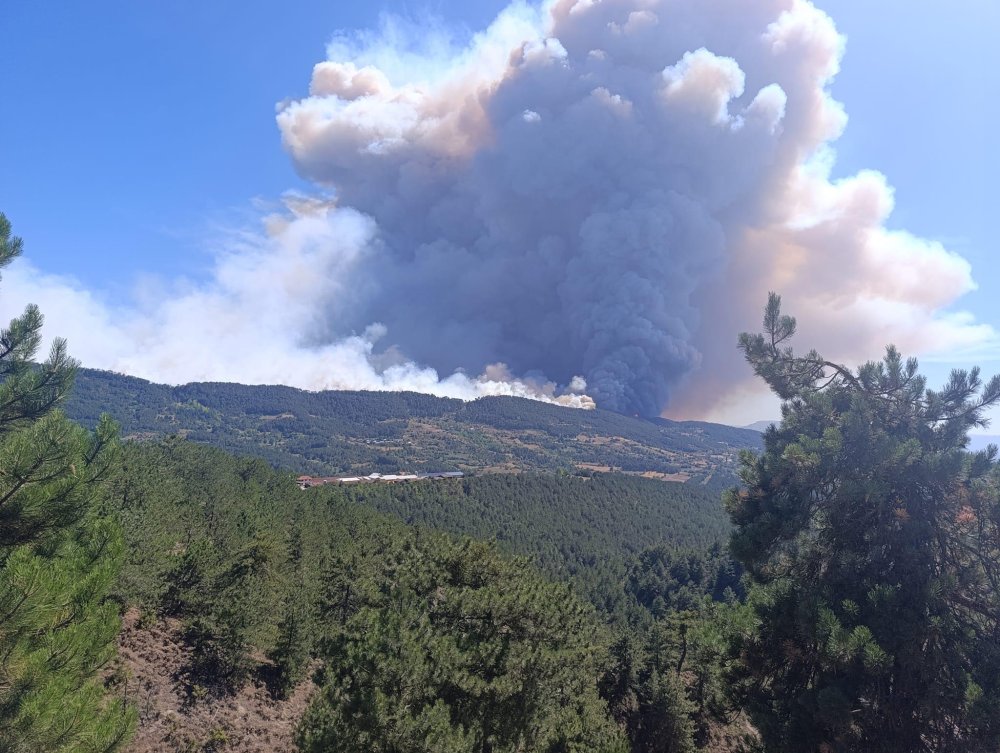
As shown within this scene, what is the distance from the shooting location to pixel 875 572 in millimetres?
10664

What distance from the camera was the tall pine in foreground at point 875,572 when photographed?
9422 millimetres

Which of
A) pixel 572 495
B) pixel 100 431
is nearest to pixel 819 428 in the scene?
pixel 100 431

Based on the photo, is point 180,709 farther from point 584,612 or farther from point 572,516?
point 572,516

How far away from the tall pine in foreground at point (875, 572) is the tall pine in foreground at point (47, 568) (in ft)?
41.6

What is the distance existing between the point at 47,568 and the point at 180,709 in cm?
1757

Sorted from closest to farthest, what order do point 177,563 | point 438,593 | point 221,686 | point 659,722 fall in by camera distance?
point 438,593
point 221,686
point 177,563
point 659,722

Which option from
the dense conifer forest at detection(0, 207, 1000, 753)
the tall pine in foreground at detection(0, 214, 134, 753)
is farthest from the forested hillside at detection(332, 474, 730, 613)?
the tall pine in foreground at detection(0, 214, 134, 753)

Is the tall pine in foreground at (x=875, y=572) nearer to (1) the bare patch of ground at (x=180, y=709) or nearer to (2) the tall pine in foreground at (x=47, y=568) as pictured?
(2) the tall pine in foreground at (x=47, y=568)

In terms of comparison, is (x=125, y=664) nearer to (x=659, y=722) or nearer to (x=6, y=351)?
(x=6, y=351)

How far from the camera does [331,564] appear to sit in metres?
35.7

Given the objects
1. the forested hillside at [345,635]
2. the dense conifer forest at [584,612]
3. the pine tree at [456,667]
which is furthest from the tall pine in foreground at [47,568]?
the pine tree at [456,667]

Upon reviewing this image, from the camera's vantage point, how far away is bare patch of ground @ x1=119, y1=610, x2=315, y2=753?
65.2ft

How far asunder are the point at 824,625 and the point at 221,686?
25949 millimetres

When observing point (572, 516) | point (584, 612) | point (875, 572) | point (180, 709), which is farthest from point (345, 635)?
point (572, 516)
